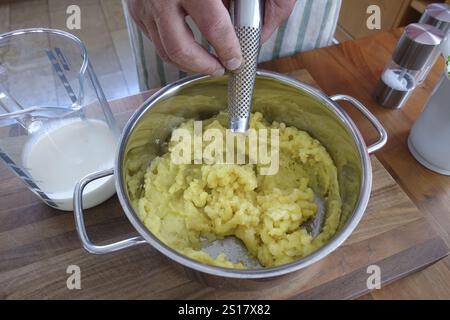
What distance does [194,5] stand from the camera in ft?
1.71

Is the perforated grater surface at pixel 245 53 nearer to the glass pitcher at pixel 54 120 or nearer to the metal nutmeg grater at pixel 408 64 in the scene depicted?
the glass pitcher at pixel 54 120

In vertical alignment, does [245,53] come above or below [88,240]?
above

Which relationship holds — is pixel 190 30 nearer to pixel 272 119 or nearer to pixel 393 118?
pixel 272 119

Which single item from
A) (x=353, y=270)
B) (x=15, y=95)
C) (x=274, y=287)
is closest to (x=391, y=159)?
(x=353, y=270)

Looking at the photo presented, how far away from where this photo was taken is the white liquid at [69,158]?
674 millimetres

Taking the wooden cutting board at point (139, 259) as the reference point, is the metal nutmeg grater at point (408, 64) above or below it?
above

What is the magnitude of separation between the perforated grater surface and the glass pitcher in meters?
0.27

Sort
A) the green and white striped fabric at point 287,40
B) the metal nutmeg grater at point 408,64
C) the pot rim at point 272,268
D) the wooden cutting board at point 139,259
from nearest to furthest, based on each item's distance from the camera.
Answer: the pot rim at point 272,268
the wooden cutting board at point 139,259
the metal nutmeg grater at point 408,64
the green and white striped fabric at point 287,40

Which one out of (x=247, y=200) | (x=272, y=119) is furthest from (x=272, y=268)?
(x=272, y=119)

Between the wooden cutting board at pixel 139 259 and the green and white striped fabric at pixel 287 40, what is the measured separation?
42 centimetres

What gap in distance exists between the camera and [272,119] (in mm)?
876

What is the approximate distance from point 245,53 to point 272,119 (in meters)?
0.30

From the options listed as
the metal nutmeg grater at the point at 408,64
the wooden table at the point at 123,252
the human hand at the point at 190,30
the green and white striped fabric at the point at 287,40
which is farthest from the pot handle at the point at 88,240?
the metal nutmeg grater at the point at 408,64
